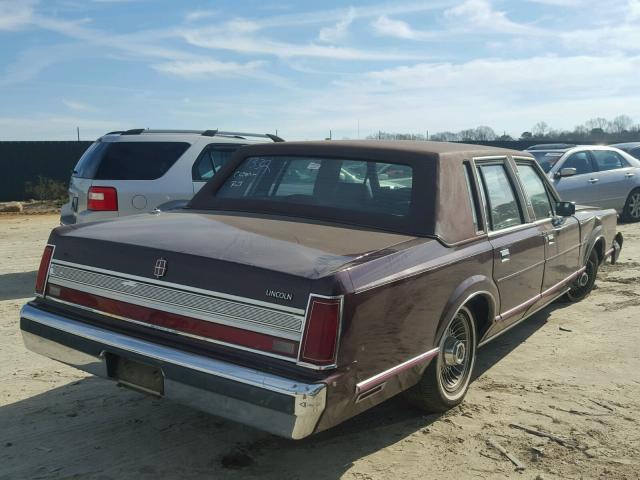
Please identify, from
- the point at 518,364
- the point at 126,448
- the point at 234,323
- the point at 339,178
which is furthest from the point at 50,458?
the point at 518,364

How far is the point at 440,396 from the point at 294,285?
1467mm

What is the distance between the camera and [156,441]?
3682 mm

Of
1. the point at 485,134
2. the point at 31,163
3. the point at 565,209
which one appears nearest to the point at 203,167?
the point at 565,209

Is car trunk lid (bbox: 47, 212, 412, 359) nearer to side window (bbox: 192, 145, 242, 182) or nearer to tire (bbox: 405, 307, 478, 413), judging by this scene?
tire (bbox: 405, 307, 478, 413)

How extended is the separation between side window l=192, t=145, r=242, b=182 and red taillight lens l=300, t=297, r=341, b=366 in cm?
535

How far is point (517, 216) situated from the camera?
4.88 meters

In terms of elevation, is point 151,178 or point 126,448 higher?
point 151,178

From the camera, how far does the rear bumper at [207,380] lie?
9.14 feet

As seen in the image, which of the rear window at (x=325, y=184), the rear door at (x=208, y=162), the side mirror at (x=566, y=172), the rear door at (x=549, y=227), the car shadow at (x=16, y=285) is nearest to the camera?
the rear window at (x=325, y=184)

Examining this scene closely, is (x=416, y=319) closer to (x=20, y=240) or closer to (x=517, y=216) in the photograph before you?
(x=517, y=216)

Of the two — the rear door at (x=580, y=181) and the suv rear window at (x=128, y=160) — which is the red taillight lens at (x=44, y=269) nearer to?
the suv rear window at (x=128, y=160)

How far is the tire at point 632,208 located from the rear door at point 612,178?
0.24 meters

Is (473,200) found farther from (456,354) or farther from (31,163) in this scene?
(31,163)

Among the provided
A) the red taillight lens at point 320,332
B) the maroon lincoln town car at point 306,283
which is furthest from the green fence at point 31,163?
the red taillight lens at point 320,332
